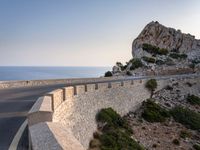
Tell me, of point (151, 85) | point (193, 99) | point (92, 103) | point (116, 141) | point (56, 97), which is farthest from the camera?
point (193, 99)

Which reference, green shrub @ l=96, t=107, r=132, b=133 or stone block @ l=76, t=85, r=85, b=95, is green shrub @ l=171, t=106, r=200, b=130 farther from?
stone block @ l=76, t=85, r=85, b=95

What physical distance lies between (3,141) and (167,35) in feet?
305

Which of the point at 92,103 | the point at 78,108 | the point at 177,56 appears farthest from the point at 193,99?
the point at 177,56

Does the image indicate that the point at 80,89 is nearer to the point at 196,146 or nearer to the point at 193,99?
the point at 196,146

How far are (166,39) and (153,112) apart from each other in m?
65.1

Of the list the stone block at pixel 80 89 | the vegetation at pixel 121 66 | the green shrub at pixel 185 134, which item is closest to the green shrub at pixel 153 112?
the green shrub at pixel 185 134

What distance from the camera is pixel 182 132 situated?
33281mm

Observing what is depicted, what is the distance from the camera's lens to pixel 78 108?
1980 cm

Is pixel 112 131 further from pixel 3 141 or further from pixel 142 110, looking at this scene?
pixel 3 141

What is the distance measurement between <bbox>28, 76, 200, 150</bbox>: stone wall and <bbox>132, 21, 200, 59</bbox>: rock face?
5643 cm

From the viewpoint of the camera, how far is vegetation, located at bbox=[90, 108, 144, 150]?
2155 centimetres

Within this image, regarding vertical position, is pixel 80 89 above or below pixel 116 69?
below

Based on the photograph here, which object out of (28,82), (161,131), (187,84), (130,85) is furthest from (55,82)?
(187,84)

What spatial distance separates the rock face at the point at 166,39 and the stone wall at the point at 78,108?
56.4 metres
